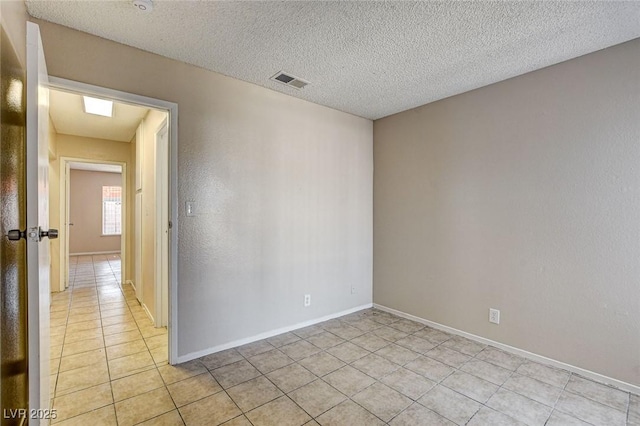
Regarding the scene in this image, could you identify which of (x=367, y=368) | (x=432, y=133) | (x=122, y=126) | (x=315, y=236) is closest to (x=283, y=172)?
(x=315, y=236)

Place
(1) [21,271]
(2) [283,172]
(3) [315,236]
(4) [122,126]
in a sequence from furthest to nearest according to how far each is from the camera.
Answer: (4) [122,126], (3) [315,236], (2) [283,172], (1) [21,271]

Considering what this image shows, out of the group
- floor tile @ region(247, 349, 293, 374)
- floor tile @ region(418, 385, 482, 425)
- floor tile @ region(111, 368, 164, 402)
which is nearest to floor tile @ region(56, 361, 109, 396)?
floor tile @ region(111, 368, 164, 402)

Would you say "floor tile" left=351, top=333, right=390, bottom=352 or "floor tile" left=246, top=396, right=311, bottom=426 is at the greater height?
"floor tile" left=246, top=396, right=311, bottom=426

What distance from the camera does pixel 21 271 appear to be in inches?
69.5

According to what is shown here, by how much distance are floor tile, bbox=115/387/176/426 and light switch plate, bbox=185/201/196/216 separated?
1323 mm

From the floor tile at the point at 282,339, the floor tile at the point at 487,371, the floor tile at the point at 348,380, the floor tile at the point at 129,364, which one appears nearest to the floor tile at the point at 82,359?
the floor tile at the point at 129,364

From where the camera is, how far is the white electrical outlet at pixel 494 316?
2.83 m

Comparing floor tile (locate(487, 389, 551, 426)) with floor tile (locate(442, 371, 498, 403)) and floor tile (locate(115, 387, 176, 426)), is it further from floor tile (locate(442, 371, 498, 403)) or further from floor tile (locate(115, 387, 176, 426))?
floor tile (locate(115, 387, 176, 426))

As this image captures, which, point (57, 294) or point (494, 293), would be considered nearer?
point (494, 293)

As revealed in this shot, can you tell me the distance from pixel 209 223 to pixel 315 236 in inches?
49.0

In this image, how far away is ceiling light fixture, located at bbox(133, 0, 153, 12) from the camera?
1784mm

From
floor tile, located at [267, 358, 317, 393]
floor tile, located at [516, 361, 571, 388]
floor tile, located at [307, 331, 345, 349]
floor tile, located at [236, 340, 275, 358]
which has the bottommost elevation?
floor tile, located at [516, 361, 571, 388]

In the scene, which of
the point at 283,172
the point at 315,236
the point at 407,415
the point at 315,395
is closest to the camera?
the point at 407,415

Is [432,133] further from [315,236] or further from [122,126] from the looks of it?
[122,126]
